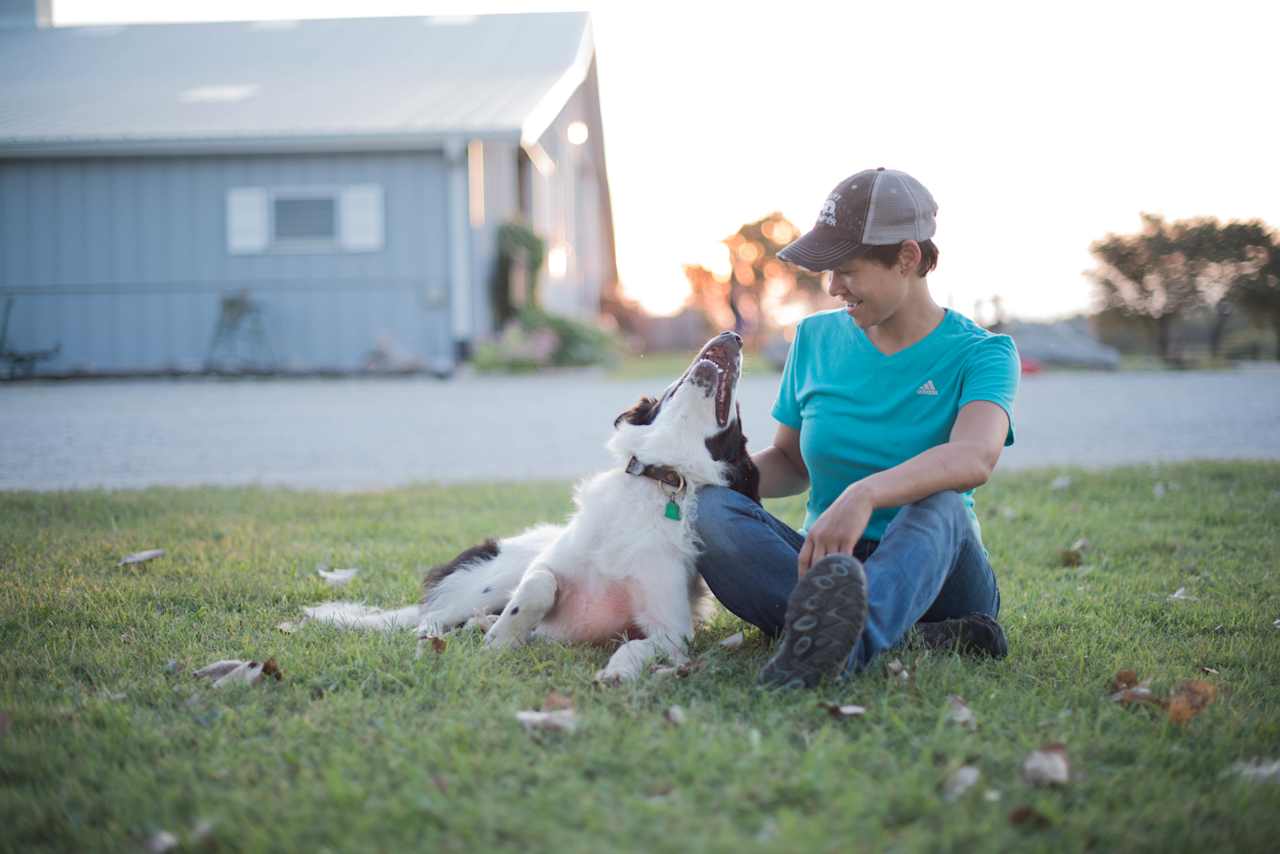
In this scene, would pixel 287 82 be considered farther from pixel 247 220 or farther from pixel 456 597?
pixel 456 597

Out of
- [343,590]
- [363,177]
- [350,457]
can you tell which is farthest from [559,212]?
[343,590]

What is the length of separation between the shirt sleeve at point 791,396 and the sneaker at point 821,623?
1.12 m

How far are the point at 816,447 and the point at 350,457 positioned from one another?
5.40m

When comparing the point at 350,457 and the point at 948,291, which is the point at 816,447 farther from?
the point at 948,291

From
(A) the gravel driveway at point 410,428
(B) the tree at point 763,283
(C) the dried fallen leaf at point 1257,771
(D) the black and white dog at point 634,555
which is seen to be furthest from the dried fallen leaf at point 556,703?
(B) the tree at point 763,283

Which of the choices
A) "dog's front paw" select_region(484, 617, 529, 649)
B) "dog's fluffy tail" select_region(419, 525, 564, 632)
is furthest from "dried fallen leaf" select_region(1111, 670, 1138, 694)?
"dog's fluffy tail" select_region(419, 525, 564, 632)

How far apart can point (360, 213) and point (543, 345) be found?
3.60 metres

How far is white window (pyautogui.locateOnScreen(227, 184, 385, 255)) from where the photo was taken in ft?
53.4

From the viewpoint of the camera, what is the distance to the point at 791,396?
12.5 feet

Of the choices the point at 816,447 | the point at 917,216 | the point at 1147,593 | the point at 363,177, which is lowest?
the point at 1147,593

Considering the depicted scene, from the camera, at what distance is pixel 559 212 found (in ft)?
75.8

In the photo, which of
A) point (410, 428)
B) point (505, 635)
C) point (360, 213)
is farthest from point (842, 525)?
point (360, 213)

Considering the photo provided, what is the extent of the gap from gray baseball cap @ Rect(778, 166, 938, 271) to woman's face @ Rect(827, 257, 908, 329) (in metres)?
0.06

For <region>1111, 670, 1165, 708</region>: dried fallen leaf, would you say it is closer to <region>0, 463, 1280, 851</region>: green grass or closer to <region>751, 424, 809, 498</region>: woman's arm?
<region>0, 463, 1280, 851</region>: green grass
